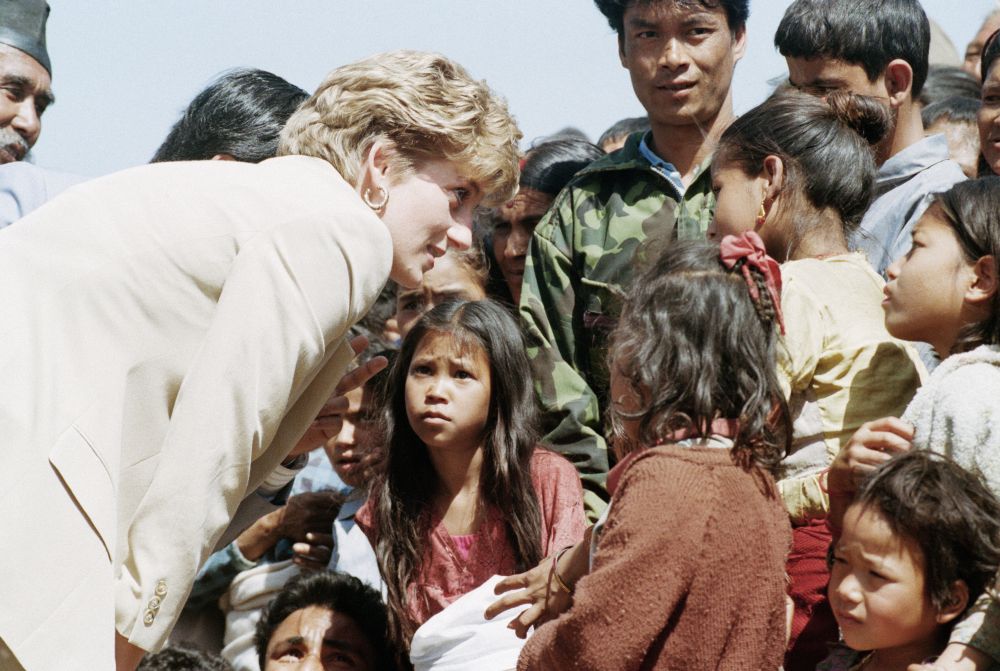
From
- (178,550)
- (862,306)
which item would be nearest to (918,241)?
(862,306)

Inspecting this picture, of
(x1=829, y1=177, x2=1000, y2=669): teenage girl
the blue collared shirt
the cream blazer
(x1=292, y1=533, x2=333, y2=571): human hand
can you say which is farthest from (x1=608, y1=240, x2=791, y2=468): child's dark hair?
(x1=292, y1=533, x2=333, y2=571): human hand

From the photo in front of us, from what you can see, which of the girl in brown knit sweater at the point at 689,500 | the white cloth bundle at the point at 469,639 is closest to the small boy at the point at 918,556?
the girl in brown knit sweater at the point at 689,500

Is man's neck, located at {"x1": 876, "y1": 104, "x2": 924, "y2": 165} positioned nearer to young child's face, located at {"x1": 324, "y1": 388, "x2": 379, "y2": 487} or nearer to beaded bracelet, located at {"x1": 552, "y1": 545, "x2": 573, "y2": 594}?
Answer: young child's face, located at {"x1": 324, "y1": 388, "x2": 379, "y2": 487}

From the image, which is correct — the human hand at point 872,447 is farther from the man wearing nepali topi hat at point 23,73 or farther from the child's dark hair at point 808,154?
the man wearing nepali topi hat at point 23,73

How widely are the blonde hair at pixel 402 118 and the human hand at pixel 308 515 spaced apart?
1710 mm

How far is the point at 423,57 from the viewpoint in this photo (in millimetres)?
3246

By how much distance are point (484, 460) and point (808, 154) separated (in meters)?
1.34

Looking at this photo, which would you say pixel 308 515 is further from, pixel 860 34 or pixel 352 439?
pixel 860 34

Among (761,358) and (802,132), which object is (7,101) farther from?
(761,358)

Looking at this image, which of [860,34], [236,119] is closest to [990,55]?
[860,34]

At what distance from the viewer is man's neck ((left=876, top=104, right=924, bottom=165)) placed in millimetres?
4605

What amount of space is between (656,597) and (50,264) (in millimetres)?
1294

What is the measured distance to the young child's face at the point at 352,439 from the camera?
4.72 metres

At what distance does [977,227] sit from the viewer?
10.3 feet
